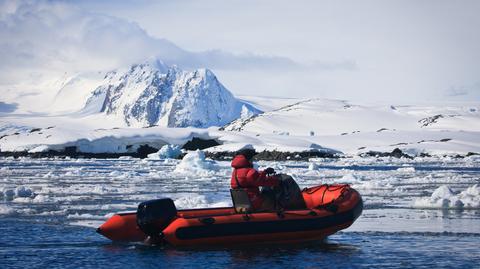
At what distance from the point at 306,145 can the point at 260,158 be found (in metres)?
12.8

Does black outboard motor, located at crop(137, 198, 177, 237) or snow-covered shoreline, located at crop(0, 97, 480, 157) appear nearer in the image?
black outboard motor, located at crop(137, 198, 177, 237)

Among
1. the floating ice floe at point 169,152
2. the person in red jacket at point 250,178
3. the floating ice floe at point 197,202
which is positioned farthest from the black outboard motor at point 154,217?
the floating ice floe at point 169,152

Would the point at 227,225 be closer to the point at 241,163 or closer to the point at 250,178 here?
the point at 250,178

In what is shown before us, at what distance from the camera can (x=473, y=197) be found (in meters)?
18.5

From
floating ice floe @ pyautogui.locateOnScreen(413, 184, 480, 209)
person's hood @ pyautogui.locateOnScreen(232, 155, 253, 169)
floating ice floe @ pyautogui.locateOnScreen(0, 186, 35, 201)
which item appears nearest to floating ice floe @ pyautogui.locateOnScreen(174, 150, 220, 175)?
floating ice floe @ pyautogui.locateOnScreen(0, 186, 35, 201)

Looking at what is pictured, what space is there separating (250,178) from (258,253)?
135 cm

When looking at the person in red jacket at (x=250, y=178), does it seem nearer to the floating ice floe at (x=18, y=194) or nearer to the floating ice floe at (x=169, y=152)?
the floating ice floe at (x=18, y=194)

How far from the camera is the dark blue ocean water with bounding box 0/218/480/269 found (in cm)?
1073

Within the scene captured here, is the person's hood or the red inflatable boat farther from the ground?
the person's hood

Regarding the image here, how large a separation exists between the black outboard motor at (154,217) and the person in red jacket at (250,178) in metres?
1.21

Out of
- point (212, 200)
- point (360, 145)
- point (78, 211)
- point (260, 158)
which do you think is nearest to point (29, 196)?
point (78, 211)

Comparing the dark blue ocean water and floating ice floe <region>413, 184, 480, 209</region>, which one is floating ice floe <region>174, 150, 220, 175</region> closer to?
floating ice floe <region>413, 184, 480, 209</region>

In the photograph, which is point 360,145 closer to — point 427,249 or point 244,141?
point 244,141

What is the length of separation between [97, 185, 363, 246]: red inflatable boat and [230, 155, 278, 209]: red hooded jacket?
0.33 metres
